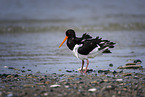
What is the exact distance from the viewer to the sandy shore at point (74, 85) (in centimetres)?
496

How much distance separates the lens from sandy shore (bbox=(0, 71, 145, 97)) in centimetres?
496

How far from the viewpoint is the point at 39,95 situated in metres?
4.89

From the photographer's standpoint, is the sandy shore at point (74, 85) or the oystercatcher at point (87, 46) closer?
the sandy shore at point (74, 85)

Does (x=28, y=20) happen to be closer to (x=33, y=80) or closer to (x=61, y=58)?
(x=61, y=58)

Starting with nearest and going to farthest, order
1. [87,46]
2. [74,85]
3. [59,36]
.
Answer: [74,85], [87,46], [59,36]

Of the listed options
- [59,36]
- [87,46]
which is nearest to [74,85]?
[87,46]

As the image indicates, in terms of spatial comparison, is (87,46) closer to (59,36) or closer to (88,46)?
(88,46)

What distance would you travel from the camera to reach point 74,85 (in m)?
5.65

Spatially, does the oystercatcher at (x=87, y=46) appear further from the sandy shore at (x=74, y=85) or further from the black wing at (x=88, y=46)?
the sandy shore at (x=74, y=85)

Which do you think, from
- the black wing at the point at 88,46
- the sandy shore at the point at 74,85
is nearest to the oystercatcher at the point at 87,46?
the black wing at the point at 88,46

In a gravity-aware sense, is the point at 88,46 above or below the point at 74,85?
above

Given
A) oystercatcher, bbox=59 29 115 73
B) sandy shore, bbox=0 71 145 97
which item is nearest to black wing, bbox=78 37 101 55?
oystercatcher, bbox=59 29 115 73

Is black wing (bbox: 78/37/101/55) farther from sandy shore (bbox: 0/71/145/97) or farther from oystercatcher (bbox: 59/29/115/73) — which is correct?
sandy shore (bbox: 0/71/145/97)

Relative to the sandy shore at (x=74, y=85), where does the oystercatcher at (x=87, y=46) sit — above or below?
above
